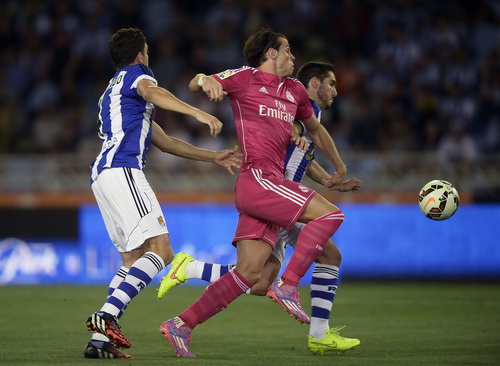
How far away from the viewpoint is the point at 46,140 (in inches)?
653

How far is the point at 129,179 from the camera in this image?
6867 millimetres

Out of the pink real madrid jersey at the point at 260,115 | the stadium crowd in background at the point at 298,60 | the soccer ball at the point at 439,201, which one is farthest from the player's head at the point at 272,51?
the stadium crowd in background at the point at 298,60

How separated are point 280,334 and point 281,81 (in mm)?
2531

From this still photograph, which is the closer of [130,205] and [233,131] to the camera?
[130,205]

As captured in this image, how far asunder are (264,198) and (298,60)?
36.9ft

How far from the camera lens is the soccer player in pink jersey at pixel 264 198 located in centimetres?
680

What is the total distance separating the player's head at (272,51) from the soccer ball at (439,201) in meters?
1.90

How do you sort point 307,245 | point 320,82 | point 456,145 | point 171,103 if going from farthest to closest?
point 456,145
point 320,82
point 307,245
point 171,103

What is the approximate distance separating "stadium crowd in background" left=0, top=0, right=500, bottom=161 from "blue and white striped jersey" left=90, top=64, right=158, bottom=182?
8.80 metres

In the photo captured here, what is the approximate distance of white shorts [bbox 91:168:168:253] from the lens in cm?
679

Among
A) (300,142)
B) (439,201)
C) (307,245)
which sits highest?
(439,201)

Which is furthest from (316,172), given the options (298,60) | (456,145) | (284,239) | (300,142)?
(298,60)

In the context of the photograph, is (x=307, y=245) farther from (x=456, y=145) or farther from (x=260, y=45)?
(x=456, y=145)

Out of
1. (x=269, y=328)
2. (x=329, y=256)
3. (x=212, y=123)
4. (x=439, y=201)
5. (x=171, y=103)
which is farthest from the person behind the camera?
(x=269, y=328)
